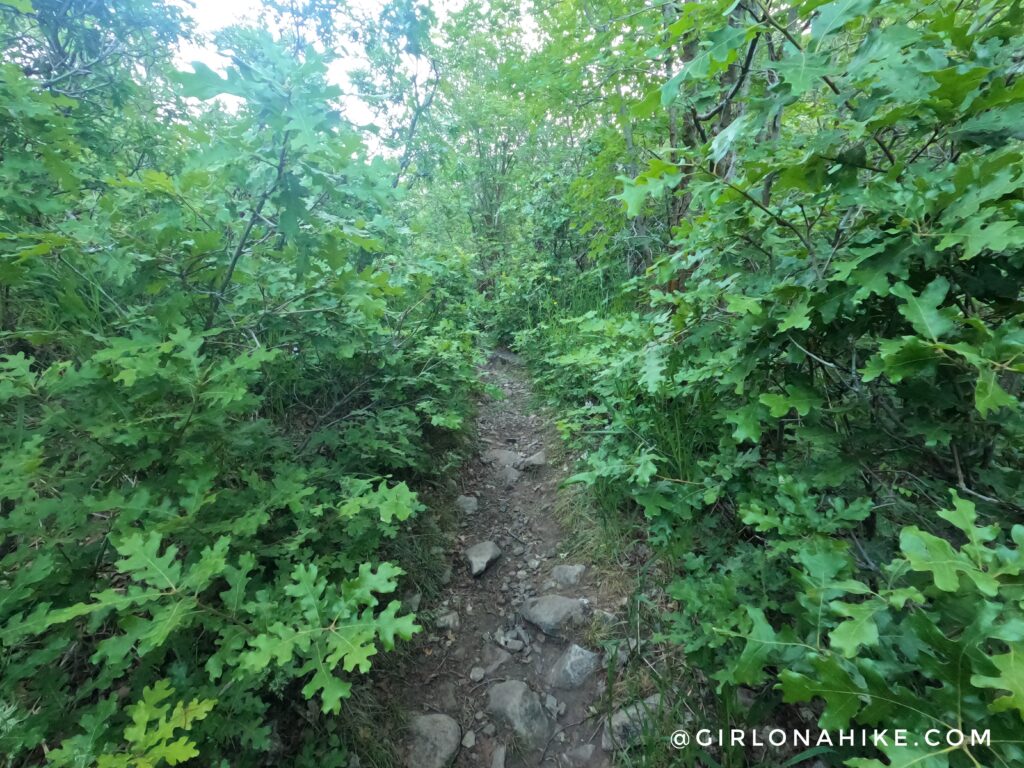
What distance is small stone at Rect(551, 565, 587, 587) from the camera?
109 inches

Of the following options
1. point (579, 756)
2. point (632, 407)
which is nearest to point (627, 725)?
point (579, 756)

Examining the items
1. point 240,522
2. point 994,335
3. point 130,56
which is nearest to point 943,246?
point 994,335

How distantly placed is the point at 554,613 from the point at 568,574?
0.93 ft

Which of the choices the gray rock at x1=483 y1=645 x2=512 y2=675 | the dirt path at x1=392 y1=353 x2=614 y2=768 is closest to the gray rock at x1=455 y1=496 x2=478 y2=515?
the dirt path at x1=392 y1=353 x2=614 y2=768

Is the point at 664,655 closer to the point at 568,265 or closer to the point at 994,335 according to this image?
the point at 994,335

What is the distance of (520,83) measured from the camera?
4.43m

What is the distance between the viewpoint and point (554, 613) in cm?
257

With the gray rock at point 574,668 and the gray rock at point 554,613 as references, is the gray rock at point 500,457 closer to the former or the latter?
the gray rock at point 554,613

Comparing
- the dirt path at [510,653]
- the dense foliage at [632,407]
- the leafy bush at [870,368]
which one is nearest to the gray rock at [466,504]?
the dirt path at [510,653]

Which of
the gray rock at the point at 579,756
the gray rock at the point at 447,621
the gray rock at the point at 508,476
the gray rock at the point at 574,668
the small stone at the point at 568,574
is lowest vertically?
the gray rock at the point at 579,756

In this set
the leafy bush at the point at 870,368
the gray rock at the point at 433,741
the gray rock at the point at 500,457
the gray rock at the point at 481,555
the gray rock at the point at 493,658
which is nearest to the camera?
the leafy bush at the point at 870,368

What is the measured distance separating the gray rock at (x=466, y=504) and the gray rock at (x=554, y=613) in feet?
3.30

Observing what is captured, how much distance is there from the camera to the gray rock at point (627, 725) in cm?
192

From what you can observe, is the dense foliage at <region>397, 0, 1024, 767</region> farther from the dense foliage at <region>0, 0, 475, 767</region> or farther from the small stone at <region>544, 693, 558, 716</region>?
the dense foliage at <region>0, 0, 475, 767</region>
